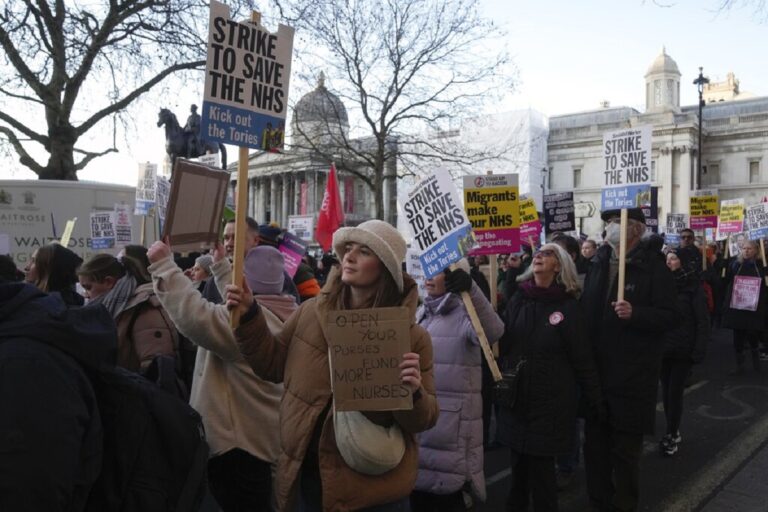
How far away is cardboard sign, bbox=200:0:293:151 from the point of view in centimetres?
299

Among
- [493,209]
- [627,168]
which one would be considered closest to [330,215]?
[493,209]

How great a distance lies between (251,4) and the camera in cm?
1441

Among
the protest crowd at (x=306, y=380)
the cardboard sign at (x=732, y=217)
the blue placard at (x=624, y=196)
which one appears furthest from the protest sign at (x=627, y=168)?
the cardboard sign at (x=732, y=217)

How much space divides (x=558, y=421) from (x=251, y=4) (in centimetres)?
1268

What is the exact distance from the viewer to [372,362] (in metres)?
2.39

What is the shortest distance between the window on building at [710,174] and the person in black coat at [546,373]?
6721cm

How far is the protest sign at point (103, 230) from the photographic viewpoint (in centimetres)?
937

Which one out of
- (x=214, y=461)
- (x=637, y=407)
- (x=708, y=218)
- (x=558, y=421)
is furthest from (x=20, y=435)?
(x=708, y=218)

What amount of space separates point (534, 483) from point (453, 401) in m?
0.76

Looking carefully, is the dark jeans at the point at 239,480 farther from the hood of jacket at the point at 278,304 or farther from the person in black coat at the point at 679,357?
the person in black coat at the point at 679,357

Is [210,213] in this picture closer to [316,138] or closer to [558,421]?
[558,421]

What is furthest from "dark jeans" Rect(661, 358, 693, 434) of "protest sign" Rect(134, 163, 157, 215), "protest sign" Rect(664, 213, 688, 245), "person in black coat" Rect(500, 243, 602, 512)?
"protest sign" Rect(664, 213, 688, 245)

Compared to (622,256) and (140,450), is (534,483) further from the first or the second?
(140,450)

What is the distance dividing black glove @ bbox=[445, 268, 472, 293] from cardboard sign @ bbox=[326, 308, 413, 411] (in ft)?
4.71
